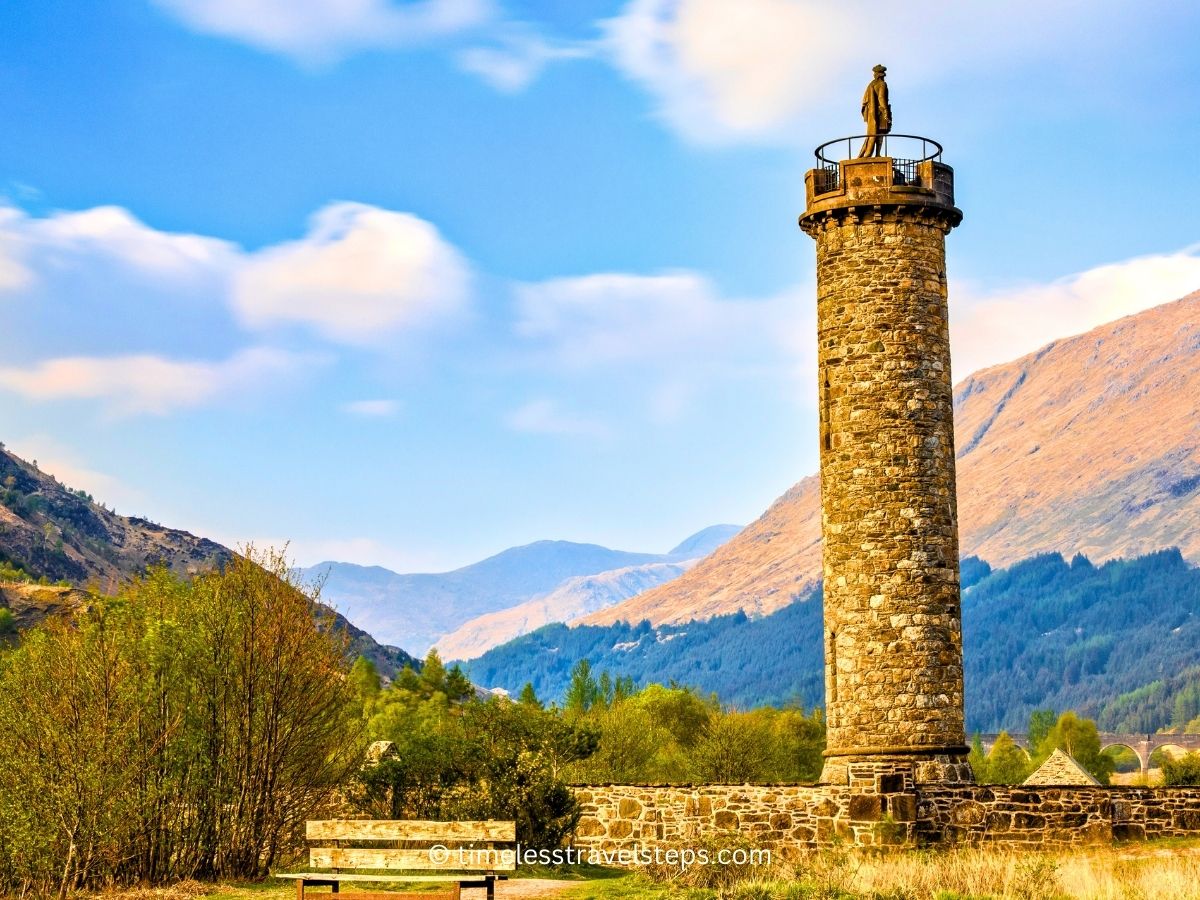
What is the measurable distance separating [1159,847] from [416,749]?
12591 millimetres

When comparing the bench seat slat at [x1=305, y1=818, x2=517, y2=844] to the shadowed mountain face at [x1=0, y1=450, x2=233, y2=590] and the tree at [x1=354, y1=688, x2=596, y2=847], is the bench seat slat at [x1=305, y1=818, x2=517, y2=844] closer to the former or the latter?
the tree at [x1=354, y1=688, x2=596, y2=847]

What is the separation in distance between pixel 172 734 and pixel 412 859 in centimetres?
848

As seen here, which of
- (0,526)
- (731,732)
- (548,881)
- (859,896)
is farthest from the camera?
(0,526)

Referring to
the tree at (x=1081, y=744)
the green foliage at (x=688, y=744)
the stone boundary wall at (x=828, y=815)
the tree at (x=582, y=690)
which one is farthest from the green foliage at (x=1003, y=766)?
the stone boundary wall at (x=828, y=815)

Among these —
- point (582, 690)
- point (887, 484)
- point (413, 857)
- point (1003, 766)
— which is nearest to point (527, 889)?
point (413, 857)

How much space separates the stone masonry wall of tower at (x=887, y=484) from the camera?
27.1m

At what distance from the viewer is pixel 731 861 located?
2378 centimetres

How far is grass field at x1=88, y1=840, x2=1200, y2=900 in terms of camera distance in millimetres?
19250

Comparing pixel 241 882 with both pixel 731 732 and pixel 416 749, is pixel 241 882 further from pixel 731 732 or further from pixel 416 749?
pixel 731 732

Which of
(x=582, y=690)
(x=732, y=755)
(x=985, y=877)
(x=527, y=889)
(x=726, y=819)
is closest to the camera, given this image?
(x=985, y=877)

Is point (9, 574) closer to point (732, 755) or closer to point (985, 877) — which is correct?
point (732, 755)

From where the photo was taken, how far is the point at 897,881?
20656 mm

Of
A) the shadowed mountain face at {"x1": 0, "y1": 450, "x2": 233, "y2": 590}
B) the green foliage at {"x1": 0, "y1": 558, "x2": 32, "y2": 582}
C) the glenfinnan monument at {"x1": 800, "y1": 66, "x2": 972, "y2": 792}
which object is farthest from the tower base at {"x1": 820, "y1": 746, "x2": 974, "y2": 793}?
the shadowed mountain face at {"x1": 0, "y1": 450, "x2": 233, "y2": 590}

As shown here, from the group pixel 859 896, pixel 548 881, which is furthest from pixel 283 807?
pixel 859 896
